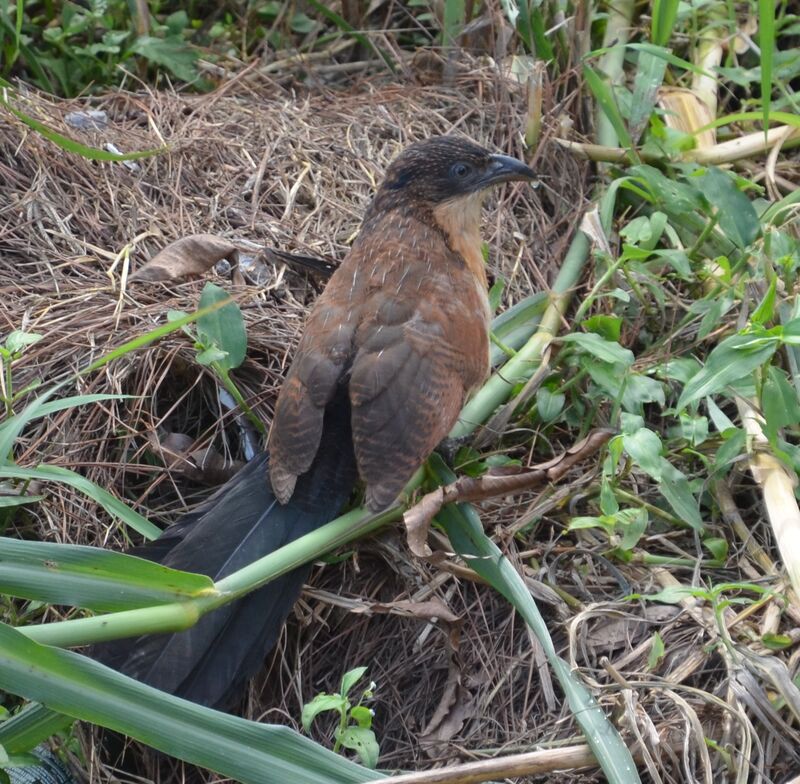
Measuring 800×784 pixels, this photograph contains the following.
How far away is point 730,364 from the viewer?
110 inches

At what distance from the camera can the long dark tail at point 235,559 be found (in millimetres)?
2578

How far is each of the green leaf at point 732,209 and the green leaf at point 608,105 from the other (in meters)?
0.50

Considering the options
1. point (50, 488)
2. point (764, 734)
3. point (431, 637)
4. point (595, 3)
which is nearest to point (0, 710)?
point (50, 488)

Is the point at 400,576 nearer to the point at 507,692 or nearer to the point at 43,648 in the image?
the point at 507,692

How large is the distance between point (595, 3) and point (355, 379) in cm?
226

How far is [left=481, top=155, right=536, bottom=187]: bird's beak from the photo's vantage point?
361 cm

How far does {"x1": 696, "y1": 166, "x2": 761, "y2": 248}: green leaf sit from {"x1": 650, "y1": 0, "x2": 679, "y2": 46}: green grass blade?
608mm

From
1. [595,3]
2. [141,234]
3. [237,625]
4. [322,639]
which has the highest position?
[595,3]

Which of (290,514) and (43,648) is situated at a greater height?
(43,648)

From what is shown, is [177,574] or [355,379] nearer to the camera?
[177,574]

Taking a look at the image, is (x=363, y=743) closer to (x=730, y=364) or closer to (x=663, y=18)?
(x=730, y=364)

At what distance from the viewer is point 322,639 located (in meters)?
3.04

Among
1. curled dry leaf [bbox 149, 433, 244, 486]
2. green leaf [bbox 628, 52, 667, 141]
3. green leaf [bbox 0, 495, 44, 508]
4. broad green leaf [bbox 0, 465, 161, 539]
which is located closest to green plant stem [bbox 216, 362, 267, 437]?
curled dry leaf [bbox 149, 433, 244, 486]

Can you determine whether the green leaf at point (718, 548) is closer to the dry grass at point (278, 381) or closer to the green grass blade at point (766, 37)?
the dry grass at point (278, 381)
